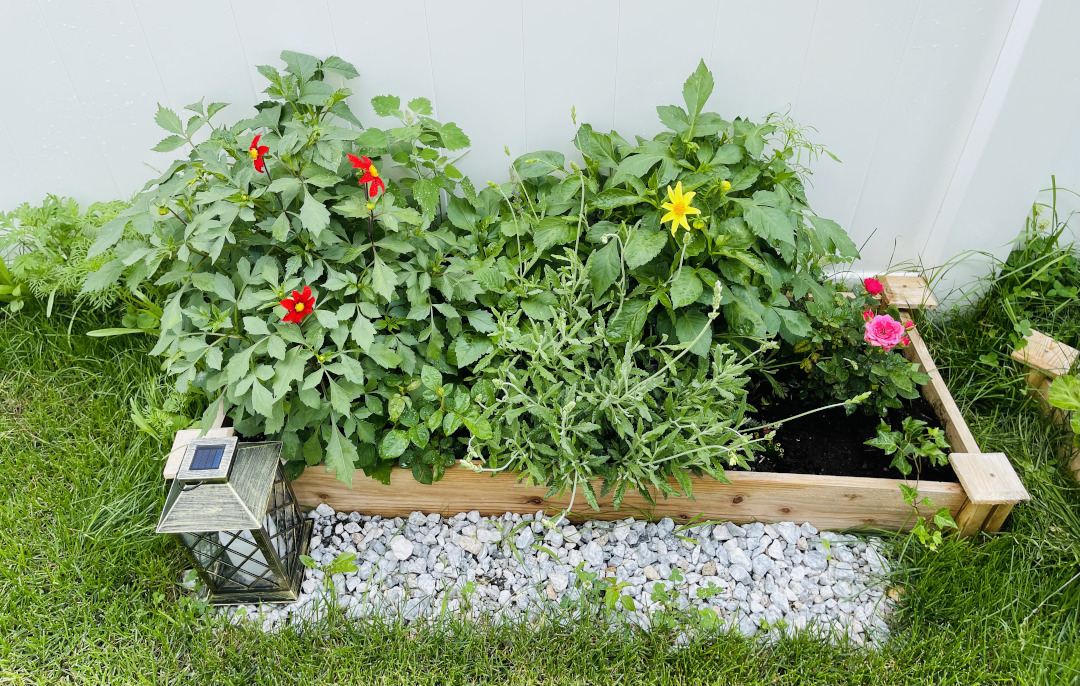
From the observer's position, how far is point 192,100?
213cm

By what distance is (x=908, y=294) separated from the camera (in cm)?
235

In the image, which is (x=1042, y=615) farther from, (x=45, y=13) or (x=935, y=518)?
(x=45, y=13)

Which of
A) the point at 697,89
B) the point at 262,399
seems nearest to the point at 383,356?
the point at 262,399

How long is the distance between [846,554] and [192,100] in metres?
2.31

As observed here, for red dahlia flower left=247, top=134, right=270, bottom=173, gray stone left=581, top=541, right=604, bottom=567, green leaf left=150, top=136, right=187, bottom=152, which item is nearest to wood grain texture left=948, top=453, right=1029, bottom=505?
gray stone left=581, top=541, right=604, bottom=567

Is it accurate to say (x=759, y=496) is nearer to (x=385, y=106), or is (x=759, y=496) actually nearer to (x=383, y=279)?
(x=383, y=279)

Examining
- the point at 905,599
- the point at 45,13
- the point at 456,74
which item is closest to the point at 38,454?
the point at 45,13

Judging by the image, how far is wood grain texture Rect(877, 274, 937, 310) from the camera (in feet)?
7.64

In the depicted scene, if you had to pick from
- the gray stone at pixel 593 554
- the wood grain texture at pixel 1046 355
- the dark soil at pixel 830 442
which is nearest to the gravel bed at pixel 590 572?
the gray stone at pixel 593 554

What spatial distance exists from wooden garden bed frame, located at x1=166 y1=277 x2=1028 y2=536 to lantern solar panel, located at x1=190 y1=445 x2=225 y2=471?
313 millimetres

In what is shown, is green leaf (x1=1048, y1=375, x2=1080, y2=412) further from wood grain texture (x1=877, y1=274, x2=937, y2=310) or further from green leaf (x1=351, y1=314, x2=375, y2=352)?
green leaf (x1=351, y1=314, x2=375, y2=352)

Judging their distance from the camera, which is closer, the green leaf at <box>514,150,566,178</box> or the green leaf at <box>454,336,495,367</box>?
the green leaf at <box>454,336,495,367</box>

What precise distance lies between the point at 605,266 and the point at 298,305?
0.76 m

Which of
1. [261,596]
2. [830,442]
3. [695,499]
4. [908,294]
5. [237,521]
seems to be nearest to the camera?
[237,521]
